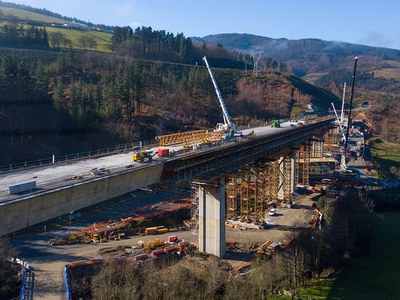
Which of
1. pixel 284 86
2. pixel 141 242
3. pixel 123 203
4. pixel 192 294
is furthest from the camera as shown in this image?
→ pixel 284 86

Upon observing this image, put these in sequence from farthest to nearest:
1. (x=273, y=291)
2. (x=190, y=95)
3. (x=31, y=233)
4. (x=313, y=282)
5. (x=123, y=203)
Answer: (x=190, y=95) → (x=123, y=203) → (x=31, y=233) → (x=313, y=282) → (x=273, y=291)

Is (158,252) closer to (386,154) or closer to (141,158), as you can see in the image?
(141,158)

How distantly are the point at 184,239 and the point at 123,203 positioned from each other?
44.8 feet

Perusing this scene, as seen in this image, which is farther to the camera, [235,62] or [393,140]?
[235,62]

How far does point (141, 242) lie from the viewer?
30953mm

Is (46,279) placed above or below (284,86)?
below

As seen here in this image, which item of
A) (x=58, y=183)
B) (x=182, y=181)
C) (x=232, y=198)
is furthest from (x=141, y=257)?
(x=232, y=198)

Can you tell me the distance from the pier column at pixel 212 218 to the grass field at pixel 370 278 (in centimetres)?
730

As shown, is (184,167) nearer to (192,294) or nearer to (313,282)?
(192,294)

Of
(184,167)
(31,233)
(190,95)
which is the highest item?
(190,95)

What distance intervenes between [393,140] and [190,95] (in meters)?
48.3

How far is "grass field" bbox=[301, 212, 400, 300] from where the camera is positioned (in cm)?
2372

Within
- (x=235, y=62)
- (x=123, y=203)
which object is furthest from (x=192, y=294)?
(x=235, y=62)

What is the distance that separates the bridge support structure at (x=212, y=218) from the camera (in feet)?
93.4
